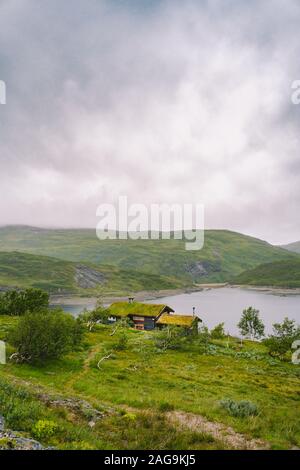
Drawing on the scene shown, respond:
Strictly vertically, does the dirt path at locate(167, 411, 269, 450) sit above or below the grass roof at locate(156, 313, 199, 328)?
above

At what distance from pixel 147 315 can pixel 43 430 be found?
82228mm

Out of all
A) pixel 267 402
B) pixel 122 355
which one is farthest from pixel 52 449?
pixel 122 355

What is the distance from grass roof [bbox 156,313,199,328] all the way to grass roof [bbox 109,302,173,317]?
253cm

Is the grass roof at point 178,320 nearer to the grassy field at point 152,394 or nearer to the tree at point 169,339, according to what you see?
the tree at point 169,339

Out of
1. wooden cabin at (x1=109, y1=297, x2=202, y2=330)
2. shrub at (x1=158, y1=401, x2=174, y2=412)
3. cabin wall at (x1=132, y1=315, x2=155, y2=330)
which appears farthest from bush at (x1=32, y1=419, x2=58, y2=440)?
cabin wall at (x1=132, y1=315, x2=155, y2=330)

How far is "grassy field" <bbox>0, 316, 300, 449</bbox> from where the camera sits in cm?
1531

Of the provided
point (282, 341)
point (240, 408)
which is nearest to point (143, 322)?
point (282, 341)

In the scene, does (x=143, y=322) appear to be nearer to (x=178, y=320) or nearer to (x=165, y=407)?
(x=178, y=320)

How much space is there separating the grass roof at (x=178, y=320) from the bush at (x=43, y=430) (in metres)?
67.9

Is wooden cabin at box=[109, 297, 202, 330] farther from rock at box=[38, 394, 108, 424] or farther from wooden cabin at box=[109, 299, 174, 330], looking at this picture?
rock at box=[38, 394, 108, 424]

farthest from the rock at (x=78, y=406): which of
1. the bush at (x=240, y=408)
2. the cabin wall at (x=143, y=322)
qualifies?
the cabin wall at (x=143, y=322)

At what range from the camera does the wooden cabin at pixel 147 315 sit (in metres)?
88.7
